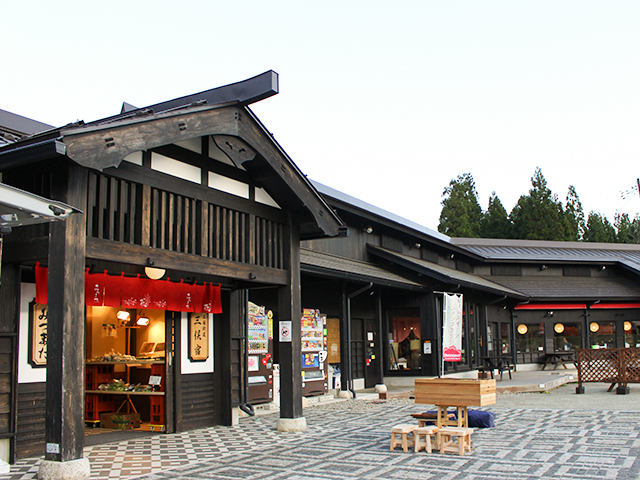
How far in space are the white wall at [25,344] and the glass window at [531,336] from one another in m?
21.4

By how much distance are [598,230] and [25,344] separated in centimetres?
5669

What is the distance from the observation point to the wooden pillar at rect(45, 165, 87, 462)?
591cm

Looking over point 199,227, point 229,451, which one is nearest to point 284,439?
point 229,451

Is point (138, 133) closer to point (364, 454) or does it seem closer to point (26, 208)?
point (26, 208)

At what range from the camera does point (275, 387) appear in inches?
503

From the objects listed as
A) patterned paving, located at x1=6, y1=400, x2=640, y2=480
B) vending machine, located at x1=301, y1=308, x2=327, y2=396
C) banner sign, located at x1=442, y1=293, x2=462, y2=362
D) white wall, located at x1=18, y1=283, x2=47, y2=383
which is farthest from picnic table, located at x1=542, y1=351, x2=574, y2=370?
white wall, located at x1=18, y1=283, x2=47, y2=383

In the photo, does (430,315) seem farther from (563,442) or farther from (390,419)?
(563,442)

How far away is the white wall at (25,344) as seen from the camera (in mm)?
7488

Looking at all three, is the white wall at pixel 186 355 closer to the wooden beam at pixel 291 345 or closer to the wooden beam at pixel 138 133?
the wooden beam at pixel 291 345

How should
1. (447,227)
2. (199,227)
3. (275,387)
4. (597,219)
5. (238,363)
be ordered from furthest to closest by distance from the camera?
(597,219) < (447,227) < (275,387) < (238,363) < (199,227)

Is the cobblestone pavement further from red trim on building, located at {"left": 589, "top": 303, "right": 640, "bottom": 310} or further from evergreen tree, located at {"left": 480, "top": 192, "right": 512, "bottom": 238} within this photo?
evergreen tree, located at {"left": 480, "top": 192, "right": 512, "bottom": 238}

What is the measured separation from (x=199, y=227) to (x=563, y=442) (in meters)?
5.78

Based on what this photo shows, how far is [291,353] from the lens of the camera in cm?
945

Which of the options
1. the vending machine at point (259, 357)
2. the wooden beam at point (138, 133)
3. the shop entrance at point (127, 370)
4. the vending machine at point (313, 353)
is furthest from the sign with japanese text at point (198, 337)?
the vending machine at point (313, 353)
